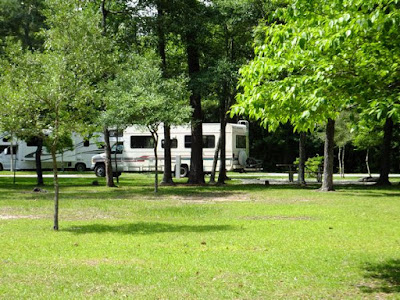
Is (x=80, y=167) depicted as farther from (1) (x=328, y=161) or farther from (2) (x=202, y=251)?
(2) (x=202, y=251)

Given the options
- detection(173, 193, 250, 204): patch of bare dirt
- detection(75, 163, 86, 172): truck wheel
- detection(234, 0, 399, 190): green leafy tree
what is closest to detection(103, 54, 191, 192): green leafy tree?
detection(173, 193, 250, 204): patch of bare dirt

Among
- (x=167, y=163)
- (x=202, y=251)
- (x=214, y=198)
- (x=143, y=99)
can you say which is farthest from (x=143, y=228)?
(x=167, y=163)

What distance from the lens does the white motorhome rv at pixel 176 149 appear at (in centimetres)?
3350

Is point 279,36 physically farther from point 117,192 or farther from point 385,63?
point 117,192

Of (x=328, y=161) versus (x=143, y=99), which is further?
(x=328, y=161)

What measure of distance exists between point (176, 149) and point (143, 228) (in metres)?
22.6

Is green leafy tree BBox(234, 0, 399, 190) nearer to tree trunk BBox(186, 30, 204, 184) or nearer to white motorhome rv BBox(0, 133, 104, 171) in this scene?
tree trunk BBox(186, 30, 204, 184)

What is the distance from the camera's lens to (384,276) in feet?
23.5

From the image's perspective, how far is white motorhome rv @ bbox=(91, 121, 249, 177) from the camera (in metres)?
33.5

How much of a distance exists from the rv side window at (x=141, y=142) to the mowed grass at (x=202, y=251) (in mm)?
18060

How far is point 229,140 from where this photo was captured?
3362cm

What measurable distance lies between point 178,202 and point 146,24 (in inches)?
384

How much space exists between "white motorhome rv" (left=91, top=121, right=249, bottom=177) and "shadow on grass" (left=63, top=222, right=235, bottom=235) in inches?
840

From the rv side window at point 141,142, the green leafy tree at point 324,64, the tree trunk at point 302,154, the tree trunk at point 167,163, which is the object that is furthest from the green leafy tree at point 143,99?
the rv side window at point 141,142
